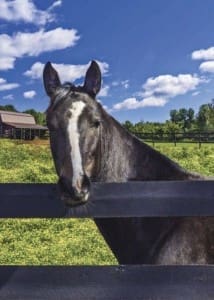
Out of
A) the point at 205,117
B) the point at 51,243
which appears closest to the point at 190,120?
the point at 205,117

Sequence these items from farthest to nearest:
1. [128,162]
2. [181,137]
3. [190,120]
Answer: [190,120] < [181,137] < [128,162]

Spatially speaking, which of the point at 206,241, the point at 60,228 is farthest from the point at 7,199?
the point at 60,228

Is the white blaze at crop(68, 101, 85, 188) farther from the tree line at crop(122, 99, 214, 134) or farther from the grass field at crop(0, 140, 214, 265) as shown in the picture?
the tree line at crop(122, 99, 214, 134)

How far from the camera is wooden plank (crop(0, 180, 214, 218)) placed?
2.90 meters

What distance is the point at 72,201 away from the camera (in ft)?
9.55

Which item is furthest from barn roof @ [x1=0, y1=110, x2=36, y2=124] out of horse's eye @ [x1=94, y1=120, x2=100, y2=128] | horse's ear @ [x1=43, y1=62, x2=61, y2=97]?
horse's eye @ [x1=94, y1=120, x2=100, y2=128]

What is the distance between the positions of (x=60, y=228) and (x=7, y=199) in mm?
8306

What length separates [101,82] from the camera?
3.86m

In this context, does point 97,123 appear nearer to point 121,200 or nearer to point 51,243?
point 121,200

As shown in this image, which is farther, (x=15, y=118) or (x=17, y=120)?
(x=15, y=118)

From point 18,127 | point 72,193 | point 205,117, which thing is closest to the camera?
point 72,193

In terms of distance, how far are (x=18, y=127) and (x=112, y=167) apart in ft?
A: 220

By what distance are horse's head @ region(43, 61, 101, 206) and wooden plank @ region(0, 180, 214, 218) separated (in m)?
0.09

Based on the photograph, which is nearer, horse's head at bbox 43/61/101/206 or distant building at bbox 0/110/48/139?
horse's head at bbox 43/61/101/206
